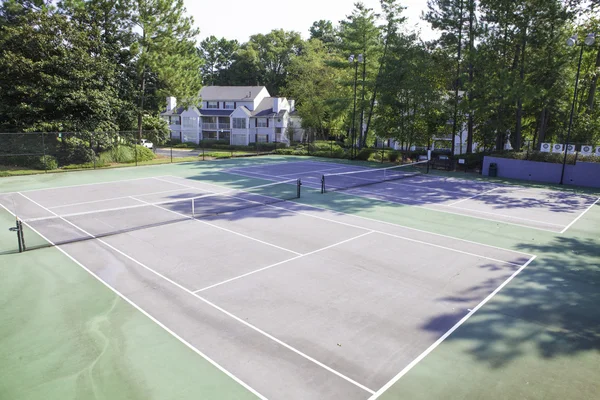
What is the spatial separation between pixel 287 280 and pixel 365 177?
18.5m

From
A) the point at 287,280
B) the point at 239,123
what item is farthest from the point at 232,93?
the point at 287,280

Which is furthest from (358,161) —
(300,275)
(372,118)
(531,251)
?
(300,275)

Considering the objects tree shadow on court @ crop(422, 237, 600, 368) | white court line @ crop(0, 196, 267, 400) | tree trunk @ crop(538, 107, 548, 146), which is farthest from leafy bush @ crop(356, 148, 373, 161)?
white court line @ crop(0, 196, 267, 400)

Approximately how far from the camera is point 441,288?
9641mm

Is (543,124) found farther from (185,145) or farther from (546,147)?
(185,145)

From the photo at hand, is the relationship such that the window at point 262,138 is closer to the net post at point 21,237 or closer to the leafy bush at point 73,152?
the leafy bush at point 73,152

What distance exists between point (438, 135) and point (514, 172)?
32.0 feet

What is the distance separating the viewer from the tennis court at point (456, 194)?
17.4m

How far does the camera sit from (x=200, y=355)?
6777mm

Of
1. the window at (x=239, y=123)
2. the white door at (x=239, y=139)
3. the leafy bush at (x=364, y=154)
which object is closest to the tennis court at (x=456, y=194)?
the leafy bush at (x=364, y=154)

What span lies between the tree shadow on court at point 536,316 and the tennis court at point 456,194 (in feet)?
17.3

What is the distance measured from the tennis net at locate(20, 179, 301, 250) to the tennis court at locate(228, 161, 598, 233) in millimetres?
4502

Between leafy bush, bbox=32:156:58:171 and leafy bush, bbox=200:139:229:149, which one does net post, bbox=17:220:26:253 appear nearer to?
leafy bush, bbox=32:156:58:171

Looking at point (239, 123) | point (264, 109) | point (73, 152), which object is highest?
point (264, 109)
